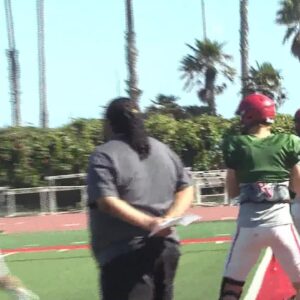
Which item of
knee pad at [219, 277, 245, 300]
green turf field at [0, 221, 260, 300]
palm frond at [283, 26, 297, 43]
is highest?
palm frond at [283, 26, 297, 43]

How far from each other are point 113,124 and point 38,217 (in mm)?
20259

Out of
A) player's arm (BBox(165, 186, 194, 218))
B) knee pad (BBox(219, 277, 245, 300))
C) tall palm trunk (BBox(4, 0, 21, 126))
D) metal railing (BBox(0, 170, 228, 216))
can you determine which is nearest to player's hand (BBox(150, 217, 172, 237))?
player's arm (BBox(165, 186, 194, 218))

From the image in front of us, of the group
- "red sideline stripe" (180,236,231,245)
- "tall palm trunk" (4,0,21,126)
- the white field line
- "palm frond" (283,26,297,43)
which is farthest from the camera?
"palm frond" (283,26,297,43)

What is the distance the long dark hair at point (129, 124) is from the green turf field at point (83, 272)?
4.20 metres

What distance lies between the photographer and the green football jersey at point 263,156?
618 centimetres

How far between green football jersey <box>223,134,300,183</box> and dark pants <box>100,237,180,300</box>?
4.97ft

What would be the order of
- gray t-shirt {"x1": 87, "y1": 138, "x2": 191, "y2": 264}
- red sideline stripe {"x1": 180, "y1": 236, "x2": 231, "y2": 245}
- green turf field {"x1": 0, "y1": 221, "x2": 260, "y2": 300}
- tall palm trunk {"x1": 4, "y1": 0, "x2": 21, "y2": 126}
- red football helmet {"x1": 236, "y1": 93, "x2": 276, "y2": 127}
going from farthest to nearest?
tall palm trunk {"x1": 4, "y1": 0, "x2": 21, "y2": 126}
red sideline stripe {"x1": 180, "y1": 236, "x2": 231, "y2": 245}
green turf field {"x1": 0, "y1": 221, "x2": 260, "y2": 300}
red football helmet {"x1": 236, "y1": 93, "x2": 276, "y2": 127}
gray t-shirt {"x1": 87, "y1": 138, "x2": 191, "y2": 264}

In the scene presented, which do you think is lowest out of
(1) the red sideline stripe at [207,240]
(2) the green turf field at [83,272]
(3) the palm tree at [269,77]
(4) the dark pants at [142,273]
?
(2) the green turf field at [83,272]

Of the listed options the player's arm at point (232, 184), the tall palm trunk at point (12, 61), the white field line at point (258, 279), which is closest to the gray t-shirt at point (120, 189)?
the player's arm at point (232, 184)

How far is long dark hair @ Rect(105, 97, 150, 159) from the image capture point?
15.8 feet

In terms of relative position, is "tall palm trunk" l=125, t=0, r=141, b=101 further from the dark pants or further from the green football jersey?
the dark pants

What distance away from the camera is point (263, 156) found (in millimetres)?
6180

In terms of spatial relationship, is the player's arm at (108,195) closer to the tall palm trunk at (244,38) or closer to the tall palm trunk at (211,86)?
the tall palm trunk at (244,38)

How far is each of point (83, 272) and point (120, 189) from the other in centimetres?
649
